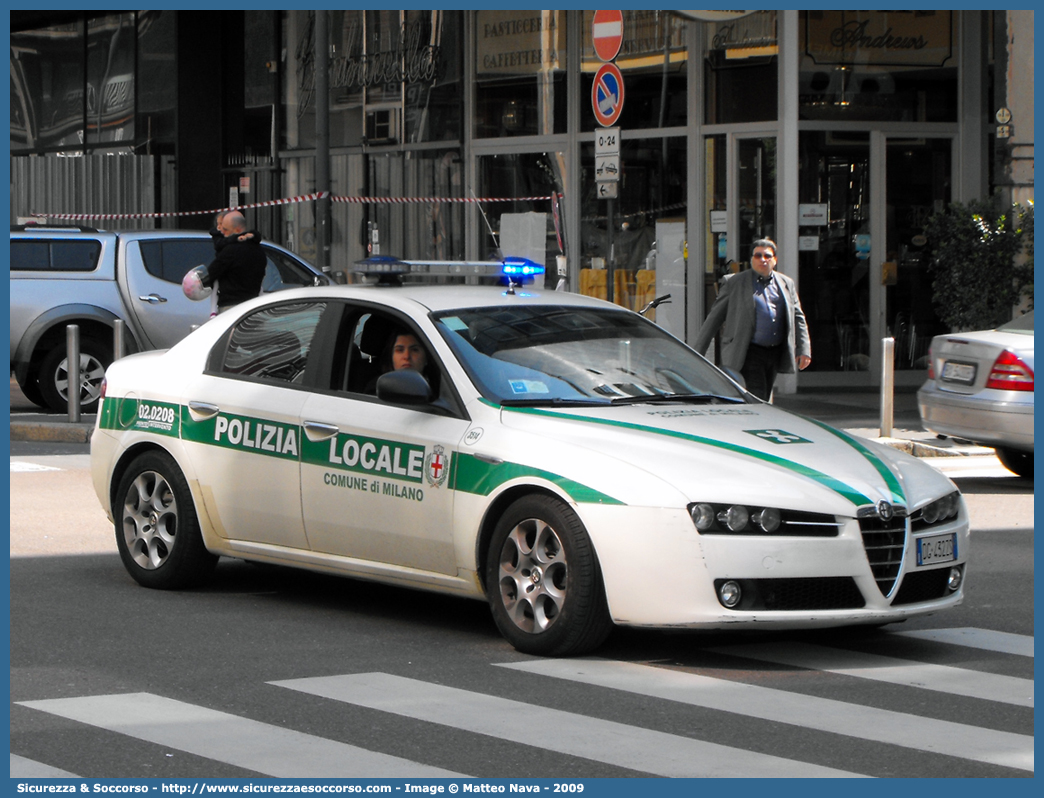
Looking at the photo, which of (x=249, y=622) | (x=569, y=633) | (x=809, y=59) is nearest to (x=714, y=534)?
(x=569, y=633)

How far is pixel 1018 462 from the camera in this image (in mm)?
13719

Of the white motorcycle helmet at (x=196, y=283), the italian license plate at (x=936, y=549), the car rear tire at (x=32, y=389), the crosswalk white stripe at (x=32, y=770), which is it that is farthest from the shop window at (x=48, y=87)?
the crosswalk white stripe at (x=32, y=770)

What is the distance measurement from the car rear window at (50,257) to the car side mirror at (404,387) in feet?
34.7

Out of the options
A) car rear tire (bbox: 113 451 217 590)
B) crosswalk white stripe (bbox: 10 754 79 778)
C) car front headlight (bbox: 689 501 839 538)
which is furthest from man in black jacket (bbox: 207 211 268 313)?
crosswalk white stripe (bbox: 10 754 79 778)

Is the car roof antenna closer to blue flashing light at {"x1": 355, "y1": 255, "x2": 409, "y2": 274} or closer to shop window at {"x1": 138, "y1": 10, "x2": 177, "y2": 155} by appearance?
shop window at {"x1": 138, "y1": 10, "x2": 177, "y2": 155}

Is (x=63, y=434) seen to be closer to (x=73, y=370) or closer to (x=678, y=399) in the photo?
(x=73, y=370)

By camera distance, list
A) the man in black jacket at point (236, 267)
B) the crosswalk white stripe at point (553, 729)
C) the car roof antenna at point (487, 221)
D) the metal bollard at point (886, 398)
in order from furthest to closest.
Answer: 1. the car roof antenna at point (487, 221)
2. the man in black jacket at point (236, 267)
3. the metal bollard at point (886, 398)
4. the crosswalk white stripe at point (553, 729)

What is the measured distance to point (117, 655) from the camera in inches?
275

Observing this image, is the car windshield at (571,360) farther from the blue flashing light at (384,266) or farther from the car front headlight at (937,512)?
the car front headlight at (937,512)

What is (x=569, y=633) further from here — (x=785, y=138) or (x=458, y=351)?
(x=785, y=138)

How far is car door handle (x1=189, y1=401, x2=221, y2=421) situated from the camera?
8383mm

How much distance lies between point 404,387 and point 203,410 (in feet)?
4.77

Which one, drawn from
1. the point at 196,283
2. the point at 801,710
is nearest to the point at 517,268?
the point at 801,710

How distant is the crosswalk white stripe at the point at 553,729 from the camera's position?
5254mm
